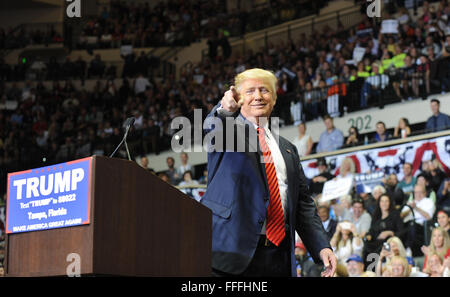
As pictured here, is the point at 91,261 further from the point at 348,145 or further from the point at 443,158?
the point at 348,145

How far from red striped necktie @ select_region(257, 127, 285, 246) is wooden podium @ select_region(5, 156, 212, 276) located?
20.5 inches

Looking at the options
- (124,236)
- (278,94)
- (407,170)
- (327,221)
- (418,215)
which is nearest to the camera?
(124,236)

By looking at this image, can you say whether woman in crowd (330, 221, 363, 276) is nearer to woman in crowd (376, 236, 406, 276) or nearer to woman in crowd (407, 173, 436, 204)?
woman in crowd (376, 236, 406, 276)

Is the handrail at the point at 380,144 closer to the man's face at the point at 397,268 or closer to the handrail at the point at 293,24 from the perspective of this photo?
the man's face at the point at 397,268

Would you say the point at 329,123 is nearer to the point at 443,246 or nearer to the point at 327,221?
the point at 327,221

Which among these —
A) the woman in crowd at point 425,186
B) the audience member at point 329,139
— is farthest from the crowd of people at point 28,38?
the woman in crowd at point 425,186

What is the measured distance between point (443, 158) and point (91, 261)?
8.49m

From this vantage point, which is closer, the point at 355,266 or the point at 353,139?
the point at 355,266

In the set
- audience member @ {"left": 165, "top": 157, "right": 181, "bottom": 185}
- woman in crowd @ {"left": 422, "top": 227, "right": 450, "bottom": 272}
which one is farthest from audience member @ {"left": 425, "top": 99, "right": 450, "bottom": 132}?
audience member @ {"left": 165, "top": 157, "right": 181, "bottom": 185}

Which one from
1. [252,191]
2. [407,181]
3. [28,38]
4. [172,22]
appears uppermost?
[172,22]

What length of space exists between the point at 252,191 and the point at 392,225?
6.73m

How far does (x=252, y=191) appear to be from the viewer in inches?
130

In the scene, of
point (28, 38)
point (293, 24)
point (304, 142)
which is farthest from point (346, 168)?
point (28, 38)

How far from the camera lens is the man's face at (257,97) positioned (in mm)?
3432
